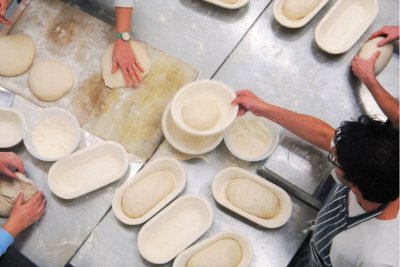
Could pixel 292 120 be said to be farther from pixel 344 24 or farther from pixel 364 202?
pixel 344 24

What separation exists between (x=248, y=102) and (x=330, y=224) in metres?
0.68

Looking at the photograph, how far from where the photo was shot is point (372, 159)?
1.27m

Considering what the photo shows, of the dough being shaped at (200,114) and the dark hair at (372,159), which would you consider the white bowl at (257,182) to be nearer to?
the dough being shaped at (200,114)

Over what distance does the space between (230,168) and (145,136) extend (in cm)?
51

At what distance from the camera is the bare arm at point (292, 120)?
75.7 inches

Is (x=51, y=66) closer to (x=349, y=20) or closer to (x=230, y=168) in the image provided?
(x=230, y=168)

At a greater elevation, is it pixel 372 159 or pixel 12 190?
pixel 372 159

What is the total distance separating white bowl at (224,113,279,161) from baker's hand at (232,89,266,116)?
0.17 metres

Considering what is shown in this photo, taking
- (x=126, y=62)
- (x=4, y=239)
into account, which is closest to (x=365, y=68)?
(x=126, y=62)

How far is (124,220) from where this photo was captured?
1.94 meters

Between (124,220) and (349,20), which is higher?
(349,20)

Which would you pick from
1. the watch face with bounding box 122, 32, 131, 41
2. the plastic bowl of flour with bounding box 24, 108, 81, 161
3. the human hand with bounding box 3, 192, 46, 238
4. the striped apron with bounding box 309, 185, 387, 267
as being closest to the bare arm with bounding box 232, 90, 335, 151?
the striped apron with bounding box 309, 185, 387, 267

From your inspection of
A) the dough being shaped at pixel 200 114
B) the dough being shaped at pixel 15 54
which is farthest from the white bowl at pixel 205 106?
the dough being shaped at pixel 15 54

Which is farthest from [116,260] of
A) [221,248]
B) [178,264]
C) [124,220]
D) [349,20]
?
[349,20]
